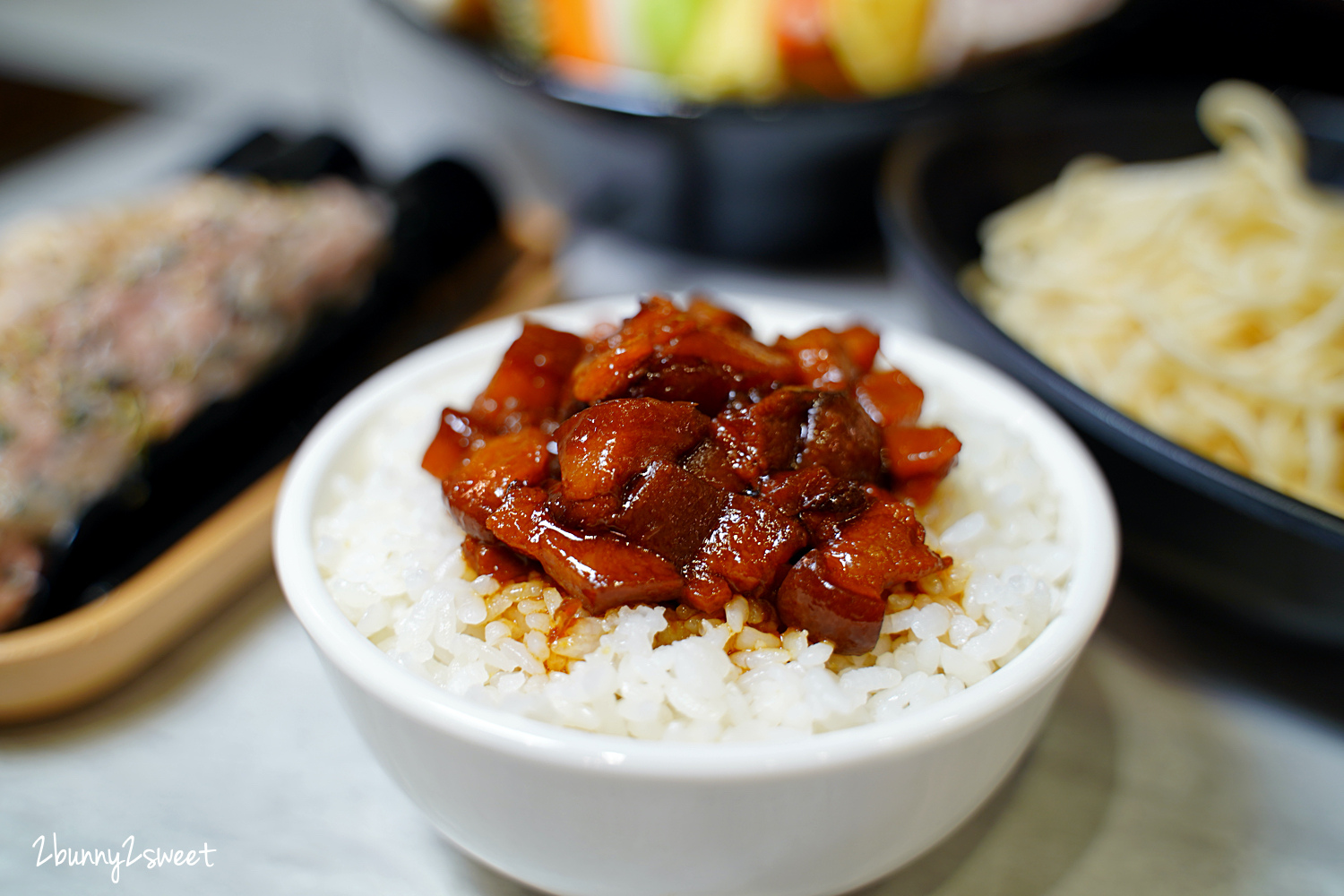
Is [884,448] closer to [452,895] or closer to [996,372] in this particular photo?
[996,372]

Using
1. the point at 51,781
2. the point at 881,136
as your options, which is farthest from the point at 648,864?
the point at 881,136

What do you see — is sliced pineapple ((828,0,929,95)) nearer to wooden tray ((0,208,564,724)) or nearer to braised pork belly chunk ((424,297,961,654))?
braised pork belly chunk ((424,297,961,654))

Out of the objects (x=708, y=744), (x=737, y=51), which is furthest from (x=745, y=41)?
(x=708, y=744)

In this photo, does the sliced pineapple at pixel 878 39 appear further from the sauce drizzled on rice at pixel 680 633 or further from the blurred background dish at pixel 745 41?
the sauce drizzled on rice at pixel 680 633

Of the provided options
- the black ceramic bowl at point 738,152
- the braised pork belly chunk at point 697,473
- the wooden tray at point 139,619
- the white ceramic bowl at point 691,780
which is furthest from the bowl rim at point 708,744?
the black ceramic bowl at point 738,152

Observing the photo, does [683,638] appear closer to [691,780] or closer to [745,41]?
[691,780]

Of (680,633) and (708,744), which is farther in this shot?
(680,633)
